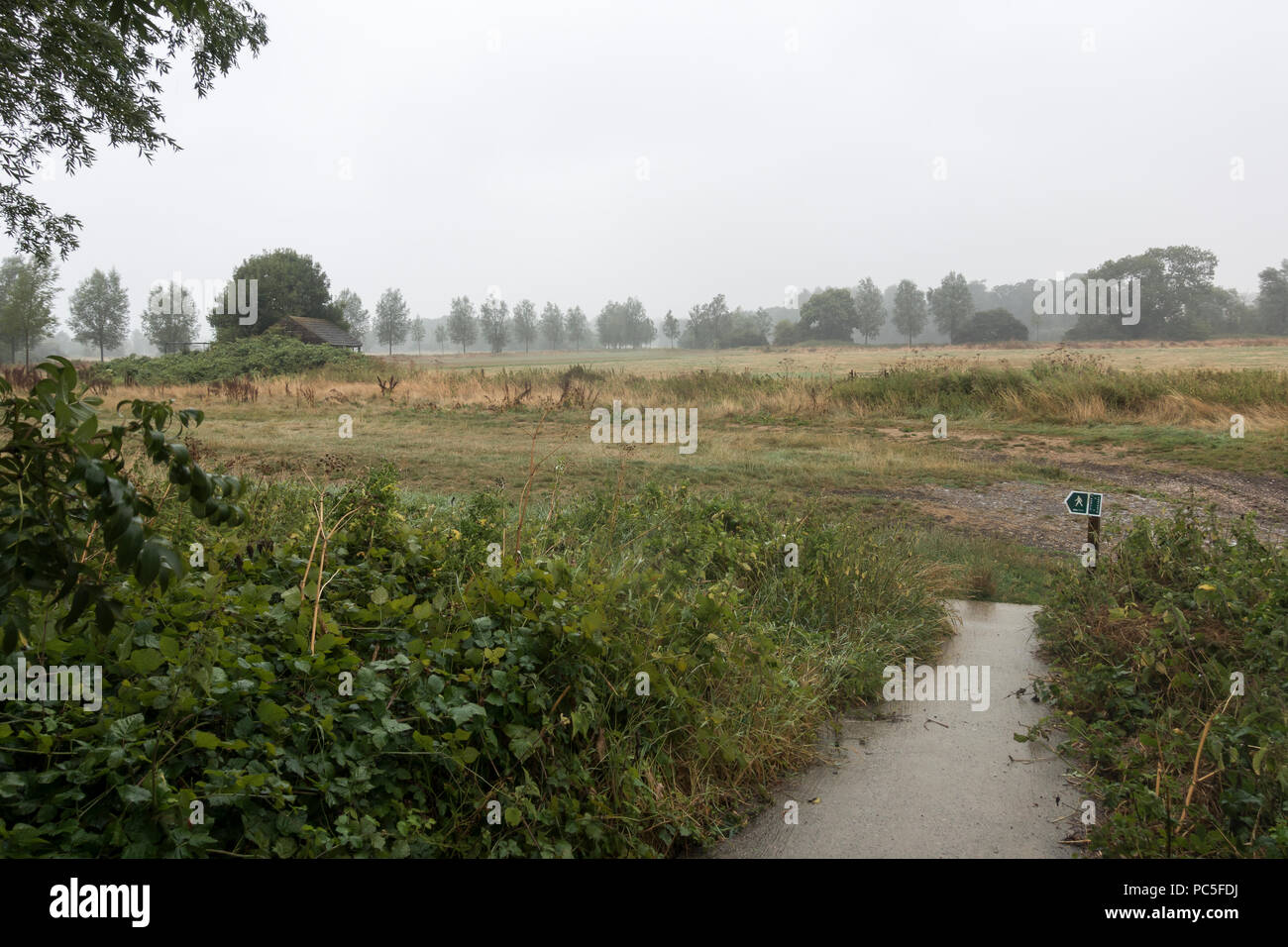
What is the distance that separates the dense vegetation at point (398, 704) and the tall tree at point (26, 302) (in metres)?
37.5

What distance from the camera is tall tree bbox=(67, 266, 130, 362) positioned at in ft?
205

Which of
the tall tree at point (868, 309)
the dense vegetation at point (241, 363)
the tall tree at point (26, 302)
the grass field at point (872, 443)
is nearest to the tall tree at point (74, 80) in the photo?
the grass field at point (872, 443)

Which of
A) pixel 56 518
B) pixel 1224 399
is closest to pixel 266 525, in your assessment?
pixel 56 518

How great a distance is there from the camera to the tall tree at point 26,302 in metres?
35.3

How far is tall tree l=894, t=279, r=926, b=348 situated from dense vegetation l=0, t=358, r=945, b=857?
304ft

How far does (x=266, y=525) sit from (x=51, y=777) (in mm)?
2953

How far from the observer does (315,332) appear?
45125mm

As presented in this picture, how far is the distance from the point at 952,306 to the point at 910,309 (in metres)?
12.0

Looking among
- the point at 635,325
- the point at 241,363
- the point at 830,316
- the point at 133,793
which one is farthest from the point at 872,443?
the point at 635,325

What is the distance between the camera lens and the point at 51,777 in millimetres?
2373

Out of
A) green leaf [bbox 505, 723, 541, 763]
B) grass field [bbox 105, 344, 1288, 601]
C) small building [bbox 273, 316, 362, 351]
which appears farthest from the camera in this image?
small building [bbox 273, 316, 362, 351]

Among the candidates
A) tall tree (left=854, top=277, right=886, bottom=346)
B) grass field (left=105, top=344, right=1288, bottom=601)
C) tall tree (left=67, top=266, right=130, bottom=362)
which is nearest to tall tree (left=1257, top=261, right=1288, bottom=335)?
tall tree (left=854, top=277, right=886, bottom=346)

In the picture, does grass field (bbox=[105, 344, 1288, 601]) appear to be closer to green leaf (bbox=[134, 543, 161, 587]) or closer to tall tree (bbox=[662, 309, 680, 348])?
green leaf (bbox=[134, 543, 161, 587])
